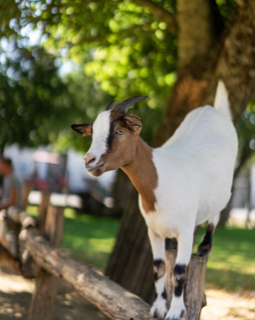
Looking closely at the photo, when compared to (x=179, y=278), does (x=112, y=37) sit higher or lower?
higher

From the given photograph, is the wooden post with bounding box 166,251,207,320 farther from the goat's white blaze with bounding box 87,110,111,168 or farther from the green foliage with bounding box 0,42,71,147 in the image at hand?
the green foliage with bounding box 0,42,71,147

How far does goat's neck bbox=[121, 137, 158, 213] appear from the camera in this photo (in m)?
2.04

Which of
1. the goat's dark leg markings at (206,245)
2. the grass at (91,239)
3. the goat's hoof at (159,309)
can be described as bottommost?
the grass at (91,239)

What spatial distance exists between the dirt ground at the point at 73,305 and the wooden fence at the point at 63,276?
1.52 ft

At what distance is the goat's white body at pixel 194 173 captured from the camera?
Result: 80.7 inches

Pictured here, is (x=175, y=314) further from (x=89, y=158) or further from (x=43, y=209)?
(x=43, y=209)

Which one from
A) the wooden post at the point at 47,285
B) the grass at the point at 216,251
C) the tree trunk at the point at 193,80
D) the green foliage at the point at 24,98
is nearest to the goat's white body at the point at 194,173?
the tree trunk at the point at 193,80

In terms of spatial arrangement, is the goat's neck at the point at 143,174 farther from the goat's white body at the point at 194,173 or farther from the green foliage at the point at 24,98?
the green foliage at the point at 24,98

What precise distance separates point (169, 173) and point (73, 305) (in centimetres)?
331

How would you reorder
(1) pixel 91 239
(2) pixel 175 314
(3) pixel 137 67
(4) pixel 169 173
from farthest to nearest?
1. (1) pixel 91 239
2. (3) pixel 137 67
3. (4) pixel 169 173
4. (2) pixel 175 314

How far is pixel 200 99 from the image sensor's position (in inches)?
163

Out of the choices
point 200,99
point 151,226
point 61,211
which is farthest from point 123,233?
point 151,226

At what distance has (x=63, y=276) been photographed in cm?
329

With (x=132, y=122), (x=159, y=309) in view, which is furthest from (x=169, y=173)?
(x=159, y=309)
